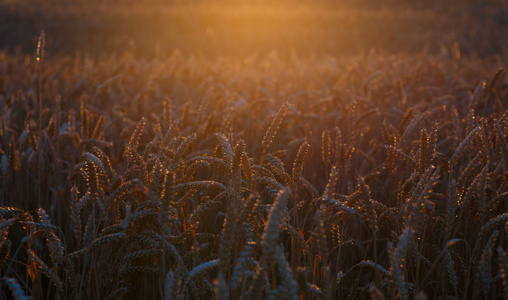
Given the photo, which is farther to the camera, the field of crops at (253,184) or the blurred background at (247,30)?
the blurred background at (247,30)

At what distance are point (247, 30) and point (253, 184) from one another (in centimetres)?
1662

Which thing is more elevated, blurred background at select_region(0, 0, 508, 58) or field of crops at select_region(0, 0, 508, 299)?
blurred background at select_region(0, 0, 508, 58)

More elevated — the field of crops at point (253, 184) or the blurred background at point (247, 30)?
the blurred background at point (247, 30)

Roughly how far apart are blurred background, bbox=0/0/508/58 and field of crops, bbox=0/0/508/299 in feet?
37.4

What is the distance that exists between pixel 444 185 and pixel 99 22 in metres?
18.5

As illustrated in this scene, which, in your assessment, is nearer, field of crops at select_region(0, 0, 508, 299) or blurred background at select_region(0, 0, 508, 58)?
field of crops at select_region(0, 0, 508, 299)

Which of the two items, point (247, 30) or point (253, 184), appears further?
point (247, 30)

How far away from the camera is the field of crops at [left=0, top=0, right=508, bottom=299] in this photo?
122cm

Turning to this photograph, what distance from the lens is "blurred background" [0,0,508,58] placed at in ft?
52.3

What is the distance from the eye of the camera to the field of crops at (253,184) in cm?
122

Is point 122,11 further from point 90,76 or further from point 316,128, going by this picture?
point 316,128

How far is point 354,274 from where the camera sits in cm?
177

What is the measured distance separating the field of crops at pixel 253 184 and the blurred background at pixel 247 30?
37.4 feet

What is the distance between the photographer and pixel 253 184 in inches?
59.7
